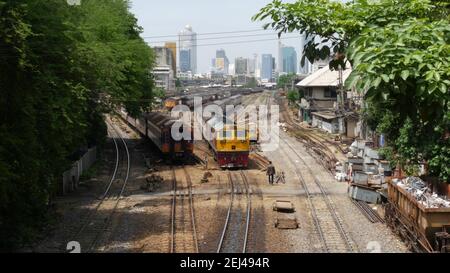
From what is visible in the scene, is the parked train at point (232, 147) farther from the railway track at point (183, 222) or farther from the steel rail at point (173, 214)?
the railway track at point (183, 222)

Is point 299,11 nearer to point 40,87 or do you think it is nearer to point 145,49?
point 40,87

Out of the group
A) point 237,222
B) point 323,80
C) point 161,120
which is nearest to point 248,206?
point 237,222

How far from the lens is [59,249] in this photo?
13.9 meters

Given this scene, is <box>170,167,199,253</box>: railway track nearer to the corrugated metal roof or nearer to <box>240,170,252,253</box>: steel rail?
<box>240,170,252,253</box>: steel rail

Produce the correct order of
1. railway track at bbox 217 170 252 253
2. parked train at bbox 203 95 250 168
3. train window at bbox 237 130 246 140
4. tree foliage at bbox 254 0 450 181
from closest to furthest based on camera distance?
tree foliage at bbox 254 0 450 181, railway track at bbox 217 170 252 253, parked train at bbox 203 95 250 168, train window at bbox 237 130 246 140

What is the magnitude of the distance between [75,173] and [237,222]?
10.1 m

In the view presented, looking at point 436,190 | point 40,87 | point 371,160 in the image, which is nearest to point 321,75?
point 371,160

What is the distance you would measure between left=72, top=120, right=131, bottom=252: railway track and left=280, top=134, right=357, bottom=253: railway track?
6.37m

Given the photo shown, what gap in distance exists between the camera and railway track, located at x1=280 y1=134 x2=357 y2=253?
14312 millimetres

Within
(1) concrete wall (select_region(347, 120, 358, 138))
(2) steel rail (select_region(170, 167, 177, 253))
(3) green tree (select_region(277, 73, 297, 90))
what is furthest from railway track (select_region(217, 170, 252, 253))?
(3) green tree (select_region(277, 73, 297, 90))

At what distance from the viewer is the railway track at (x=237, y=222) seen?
46.4 ft

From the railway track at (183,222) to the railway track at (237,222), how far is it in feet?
2.83

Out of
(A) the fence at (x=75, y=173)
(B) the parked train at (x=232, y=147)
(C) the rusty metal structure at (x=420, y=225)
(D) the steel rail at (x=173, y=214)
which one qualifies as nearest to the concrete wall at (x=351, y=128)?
(B) the parked train at (x=232, y=147)

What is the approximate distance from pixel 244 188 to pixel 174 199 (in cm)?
360
